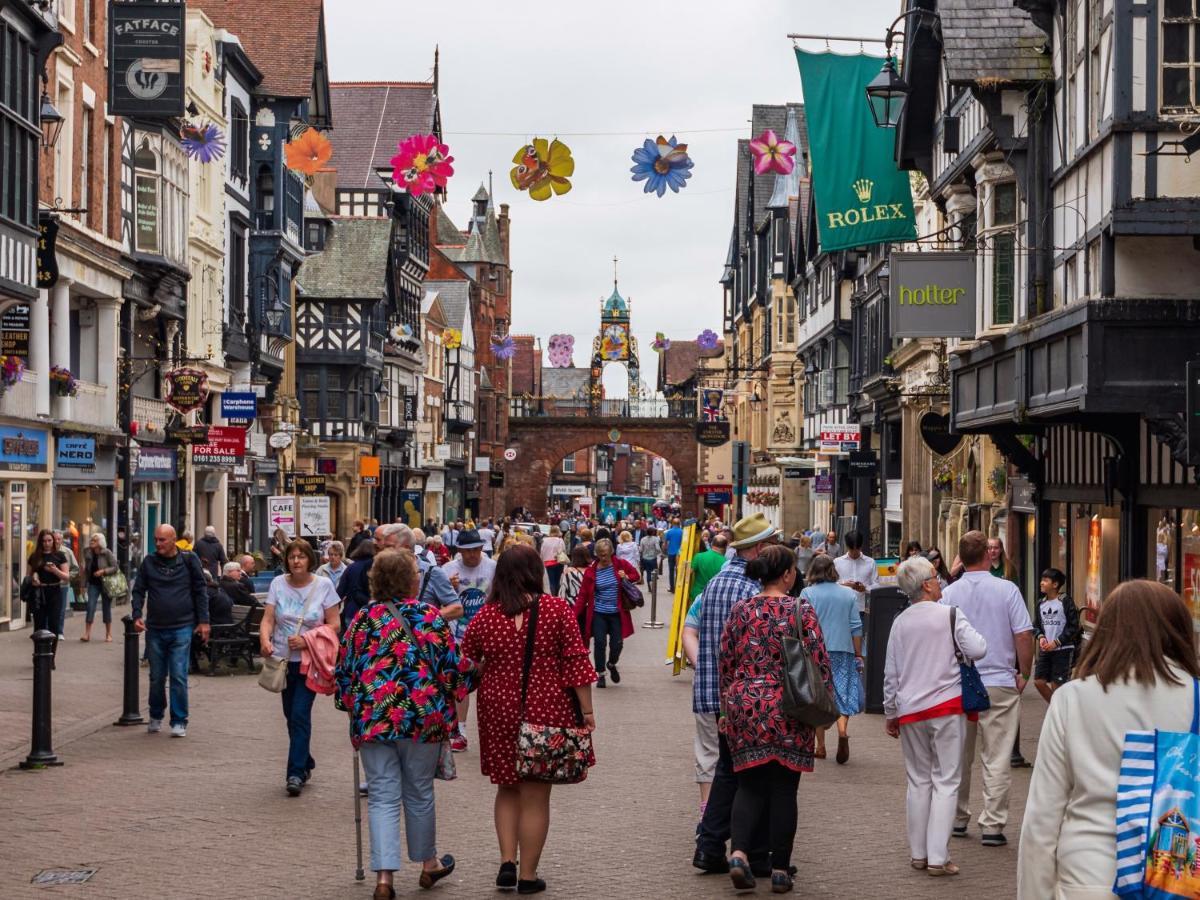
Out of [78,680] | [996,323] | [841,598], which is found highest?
[996,323]

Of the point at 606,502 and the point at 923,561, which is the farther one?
the point at 606,502

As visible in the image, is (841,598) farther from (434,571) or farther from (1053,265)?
(1053,265)

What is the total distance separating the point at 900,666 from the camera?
9.82 m

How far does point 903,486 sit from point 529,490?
209ft

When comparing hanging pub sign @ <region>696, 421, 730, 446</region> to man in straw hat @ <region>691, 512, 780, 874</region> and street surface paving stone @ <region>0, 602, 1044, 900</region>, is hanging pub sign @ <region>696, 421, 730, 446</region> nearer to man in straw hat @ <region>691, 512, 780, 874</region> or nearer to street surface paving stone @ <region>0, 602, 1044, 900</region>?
street surface paving stone @ <region>0, 602, 1044, 900</region>

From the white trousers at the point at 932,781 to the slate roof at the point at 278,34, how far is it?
37936 millimetres

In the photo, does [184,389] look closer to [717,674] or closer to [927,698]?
[717,674]

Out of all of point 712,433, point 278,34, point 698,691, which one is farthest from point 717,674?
point 712,433

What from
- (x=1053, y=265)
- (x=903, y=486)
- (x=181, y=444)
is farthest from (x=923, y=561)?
(x=181, y=444)

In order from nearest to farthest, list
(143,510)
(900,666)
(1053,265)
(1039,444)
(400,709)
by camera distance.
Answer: (400,709) < (900,666) < (1053,265) < (1039,444) < (143,510)

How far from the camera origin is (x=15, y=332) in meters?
24.6

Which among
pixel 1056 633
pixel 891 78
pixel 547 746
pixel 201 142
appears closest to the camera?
pixel 547 746

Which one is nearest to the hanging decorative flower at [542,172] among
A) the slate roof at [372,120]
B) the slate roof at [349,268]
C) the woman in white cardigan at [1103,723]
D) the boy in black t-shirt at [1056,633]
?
the boy in black t-shirt at [1056,633]

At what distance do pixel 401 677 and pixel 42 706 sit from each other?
197 inches
